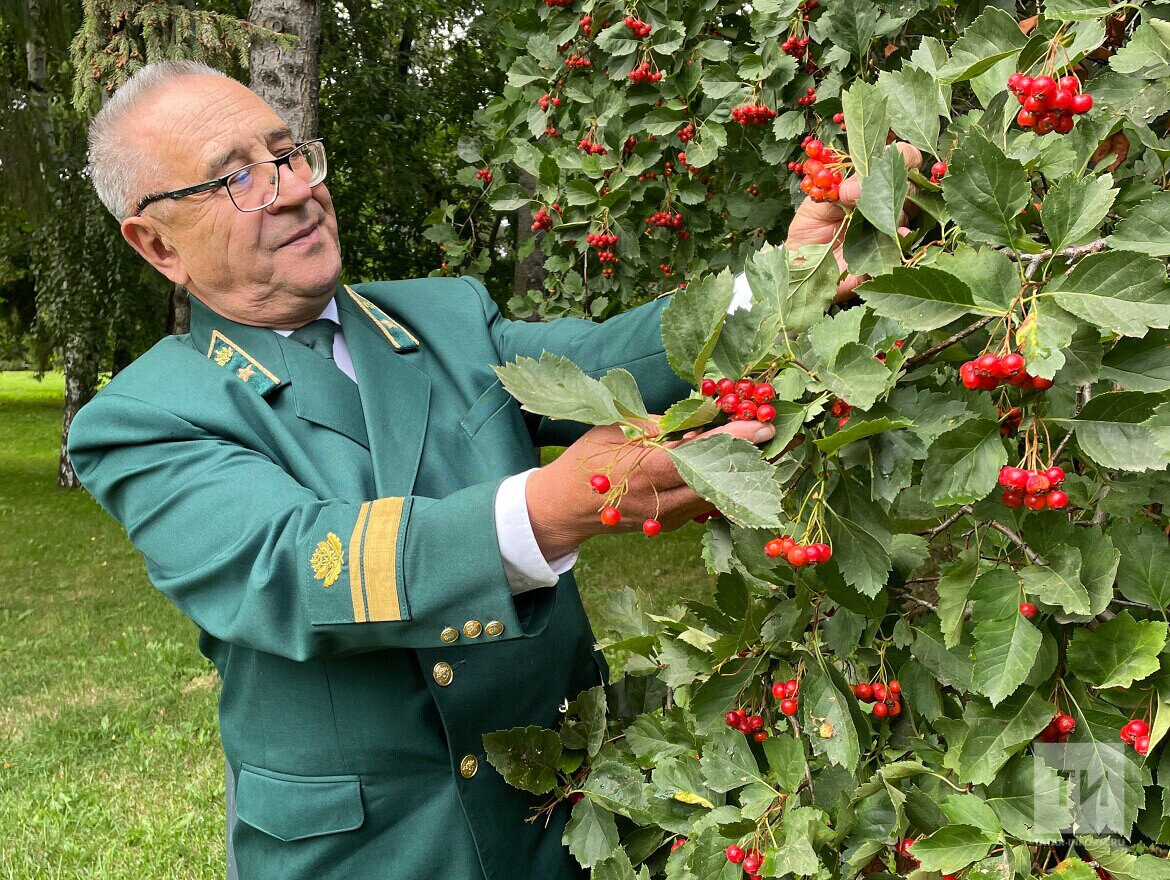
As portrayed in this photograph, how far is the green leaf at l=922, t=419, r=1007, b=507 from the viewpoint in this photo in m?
0.90

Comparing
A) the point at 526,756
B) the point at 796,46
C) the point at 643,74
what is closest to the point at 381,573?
the point at 526,756

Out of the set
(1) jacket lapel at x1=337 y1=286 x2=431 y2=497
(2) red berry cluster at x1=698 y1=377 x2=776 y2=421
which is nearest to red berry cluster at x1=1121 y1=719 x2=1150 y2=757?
(2) red berry cluster at x1=698 y1=377 x2=776 y2=421

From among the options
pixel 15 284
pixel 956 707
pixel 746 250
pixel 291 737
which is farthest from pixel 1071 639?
pixel 15 284

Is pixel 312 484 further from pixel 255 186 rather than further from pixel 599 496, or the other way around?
pixel 599 496

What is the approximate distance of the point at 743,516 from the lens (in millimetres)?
867

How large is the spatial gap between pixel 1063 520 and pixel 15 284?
788 inches

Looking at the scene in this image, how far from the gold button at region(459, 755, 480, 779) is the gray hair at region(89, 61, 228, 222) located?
1071 mm

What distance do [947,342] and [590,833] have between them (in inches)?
37.1

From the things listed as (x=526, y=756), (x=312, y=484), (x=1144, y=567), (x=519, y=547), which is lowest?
(x=526, y=756)

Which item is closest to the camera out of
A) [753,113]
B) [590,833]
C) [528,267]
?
[590,833]

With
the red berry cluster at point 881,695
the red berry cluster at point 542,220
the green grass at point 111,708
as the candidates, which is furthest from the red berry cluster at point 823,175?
the green grass at point 111,708

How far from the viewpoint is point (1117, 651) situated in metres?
0.95

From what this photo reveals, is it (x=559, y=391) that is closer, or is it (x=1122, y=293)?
(x=1122, y=293)

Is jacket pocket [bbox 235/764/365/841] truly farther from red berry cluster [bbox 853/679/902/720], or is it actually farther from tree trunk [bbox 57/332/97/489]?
tree trunk [bbox 57/332/97/489]
